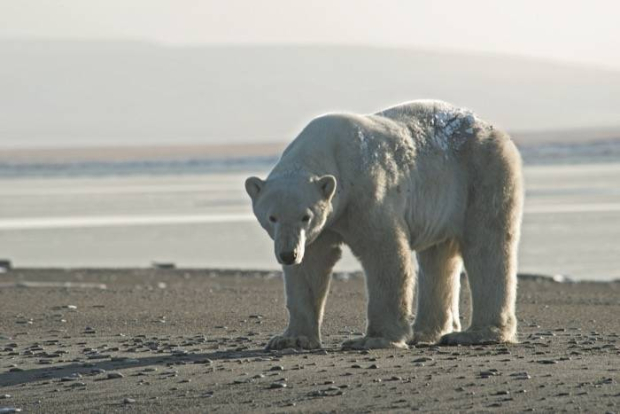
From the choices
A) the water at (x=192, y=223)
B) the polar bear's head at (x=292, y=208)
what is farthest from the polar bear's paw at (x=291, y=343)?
the water at (x=192, y=223)

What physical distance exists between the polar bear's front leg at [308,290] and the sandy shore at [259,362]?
0.19 meters

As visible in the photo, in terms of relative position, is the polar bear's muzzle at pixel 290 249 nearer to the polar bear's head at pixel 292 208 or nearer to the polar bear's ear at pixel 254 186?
the polar bear's head at pixel 292 208

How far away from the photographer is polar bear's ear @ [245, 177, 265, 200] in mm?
9664

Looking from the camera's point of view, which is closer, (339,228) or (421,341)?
(339,228)

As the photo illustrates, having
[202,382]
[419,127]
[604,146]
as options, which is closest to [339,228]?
[419,127]

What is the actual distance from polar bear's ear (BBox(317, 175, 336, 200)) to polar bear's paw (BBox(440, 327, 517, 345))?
5.57 feet

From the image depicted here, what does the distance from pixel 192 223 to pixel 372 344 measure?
17.0m

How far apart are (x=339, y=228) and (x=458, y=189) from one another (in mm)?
1244

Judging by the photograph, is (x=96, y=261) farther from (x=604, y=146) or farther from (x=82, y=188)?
(x=604, y=146)

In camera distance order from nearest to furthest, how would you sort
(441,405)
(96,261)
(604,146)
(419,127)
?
1. (441,405)
2. (419,127)
3. (96,261)
4. (604,146)

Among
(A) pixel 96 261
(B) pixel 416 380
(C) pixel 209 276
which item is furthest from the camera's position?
(A) pixel 96 261

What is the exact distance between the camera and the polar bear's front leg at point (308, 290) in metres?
10.0

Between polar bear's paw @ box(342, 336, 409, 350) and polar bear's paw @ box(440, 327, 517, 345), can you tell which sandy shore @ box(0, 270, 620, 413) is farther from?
polar bear's paw @ box(440, 327, 517, 345)

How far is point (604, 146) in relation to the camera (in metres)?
65.4
